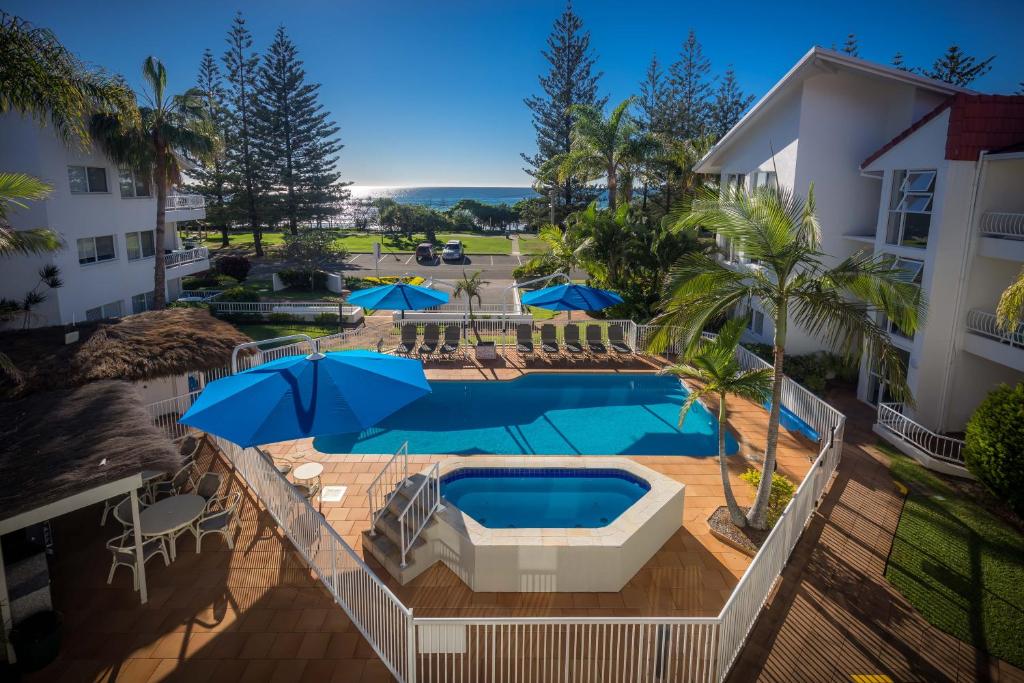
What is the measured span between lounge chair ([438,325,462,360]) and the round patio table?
10.6m

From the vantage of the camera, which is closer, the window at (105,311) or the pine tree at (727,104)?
the window at (105,311)

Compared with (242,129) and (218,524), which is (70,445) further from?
(242,129)

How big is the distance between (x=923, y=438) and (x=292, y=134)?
145 ft

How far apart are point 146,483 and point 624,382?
12.1 meters

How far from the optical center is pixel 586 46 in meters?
43.1

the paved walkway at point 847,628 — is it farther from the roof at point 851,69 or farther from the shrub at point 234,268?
the shrub at point 234,268

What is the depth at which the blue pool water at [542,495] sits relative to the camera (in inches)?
397

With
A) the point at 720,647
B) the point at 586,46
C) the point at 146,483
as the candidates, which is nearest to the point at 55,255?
the point at 146,483

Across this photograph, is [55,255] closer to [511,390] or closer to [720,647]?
[511,390]

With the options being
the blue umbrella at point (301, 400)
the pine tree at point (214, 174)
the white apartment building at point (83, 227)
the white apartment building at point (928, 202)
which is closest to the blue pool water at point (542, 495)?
the blue umbrella at point (301, 400)

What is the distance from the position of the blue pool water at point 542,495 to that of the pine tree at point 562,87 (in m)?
33.2

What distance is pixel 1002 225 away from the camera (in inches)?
489

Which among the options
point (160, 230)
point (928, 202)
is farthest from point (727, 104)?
point (160, 230)

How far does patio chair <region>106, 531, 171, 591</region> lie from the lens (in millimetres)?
7637
